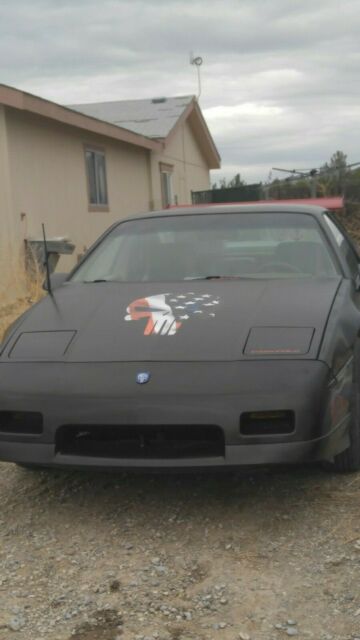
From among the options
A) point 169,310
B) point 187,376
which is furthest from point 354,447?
point 169,310

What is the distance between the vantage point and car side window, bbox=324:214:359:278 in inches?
169

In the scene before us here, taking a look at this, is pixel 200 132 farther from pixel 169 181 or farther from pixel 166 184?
pixel 166 184

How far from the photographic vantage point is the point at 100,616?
2469mm

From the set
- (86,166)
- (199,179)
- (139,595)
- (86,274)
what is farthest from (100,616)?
(199,179)

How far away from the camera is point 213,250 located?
430 centimetres

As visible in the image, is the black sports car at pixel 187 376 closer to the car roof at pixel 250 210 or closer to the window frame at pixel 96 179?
the car roof at pixel 250 210

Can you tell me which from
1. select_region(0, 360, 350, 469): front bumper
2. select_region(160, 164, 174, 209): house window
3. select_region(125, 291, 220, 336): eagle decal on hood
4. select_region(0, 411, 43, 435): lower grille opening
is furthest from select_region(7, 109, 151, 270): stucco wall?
select_region(0, 360, 350, 469): front bumper

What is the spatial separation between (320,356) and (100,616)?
1377mm

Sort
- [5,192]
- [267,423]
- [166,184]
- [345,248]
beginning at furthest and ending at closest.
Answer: [166,184] < [5,192] < [345,248] < [267,423]

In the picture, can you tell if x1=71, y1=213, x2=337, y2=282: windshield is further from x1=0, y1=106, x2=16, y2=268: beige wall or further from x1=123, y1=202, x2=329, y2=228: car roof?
x1=0, y1=106, x2=16, y2=268: beige wall

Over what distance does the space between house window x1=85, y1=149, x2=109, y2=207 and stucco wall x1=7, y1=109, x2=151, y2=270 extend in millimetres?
186

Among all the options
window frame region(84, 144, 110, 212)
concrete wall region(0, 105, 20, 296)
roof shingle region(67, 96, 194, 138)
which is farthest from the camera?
roof shingle region(67, 96, 194, 138)

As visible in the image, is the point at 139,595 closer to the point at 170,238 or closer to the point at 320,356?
the point at 320,356

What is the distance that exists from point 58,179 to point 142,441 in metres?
10.3
